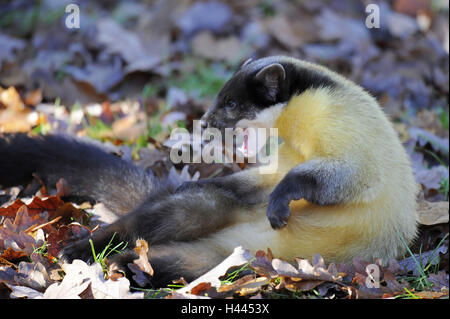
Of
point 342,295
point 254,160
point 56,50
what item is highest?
point 56,50

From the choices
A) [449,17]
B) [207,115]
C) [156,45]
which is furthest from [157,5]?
[207,115]

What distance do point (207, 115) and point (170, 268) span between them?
1.16 metres

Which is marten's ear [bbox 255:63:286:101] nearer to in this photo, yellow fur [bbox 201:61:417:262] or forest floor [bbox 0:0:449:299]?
yellow fur [bbox 201:61:417:262]

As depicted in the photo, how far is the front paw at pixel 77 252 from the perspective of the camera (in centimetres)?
313

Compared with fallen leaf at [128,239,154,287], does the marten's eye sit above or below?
above

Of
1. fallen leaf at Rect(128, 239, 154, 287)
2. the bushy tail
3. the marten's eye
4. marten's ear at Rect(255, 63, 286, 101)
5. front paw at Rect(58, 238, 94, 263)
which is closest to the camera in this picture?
fallen leaf at Rect(128, 239, 154, 287)

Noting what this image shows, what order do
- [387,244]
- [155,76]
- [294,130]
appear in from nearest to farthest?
[387,244]
[294,130]
[155,76]

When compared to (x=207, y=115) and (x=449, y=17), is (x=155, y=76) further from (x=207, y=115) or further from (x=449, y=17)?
(x=449, y=17)

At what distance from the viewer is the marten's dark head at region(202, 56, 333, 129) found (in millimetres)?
3486

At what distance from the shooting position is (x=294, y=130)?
11.4 ft

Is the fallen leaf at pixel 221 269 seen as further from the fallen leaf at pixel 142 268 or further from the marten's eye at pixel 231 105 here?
the marten's eye at pixel 231 105

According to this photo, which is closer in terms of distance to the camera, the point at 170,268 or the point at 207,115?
the point at 170,268

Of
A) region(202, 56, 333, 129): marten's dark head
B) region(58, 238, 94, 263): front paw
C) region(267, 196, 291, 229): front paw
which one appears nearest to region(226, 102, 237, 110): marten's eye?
region(202, 56, 333, 129): marten's dark head

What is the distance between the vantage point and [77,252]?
316 cm
